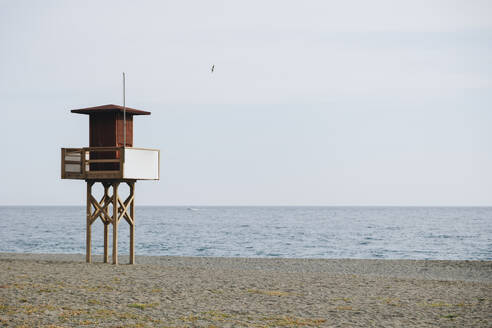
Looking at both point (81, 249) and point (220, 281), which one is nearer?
point (220, 281)

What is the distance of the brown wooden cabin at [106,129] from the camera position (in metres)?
25.5

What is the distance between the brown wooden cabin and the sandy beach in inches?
183

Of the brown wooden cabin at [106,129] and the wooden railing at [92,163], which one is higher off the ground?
the brown wooden cabin at [106,129]

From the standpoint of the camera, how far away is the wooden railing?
25234 millimetres

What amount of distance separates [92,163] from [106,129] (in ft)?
5.48

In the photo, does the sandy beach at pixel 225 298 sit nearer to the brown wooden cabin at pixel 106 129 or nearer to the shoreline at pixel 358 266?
the shoreline at pixel 358 266

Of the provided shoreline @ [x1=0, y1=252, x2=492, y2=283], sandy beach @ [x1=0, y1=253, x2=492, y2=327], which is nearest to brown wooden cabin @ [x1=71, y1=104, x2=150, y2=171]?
sandy beach @ [x1=0, y1=253, x2=492, y2=327]

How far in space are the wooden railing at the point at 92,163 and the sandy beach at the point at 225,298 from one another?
12.7 ft

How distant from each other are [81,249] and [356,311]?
36691mm

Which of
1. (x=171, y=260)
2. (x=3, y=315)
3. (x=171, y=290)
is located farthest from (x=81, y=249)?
(x=3, y=315)

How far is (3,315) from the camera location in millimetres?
13805

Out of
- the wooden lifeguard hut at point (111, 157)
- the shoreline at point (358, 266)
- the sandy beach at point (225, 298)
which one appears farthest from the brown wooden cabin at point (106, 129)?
the shoreline at point (358, 266)

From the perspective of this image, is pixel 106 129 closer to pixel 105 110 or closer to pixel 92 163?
pixel 105 110

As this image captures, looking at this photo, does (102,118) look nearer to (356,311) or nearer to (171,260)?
(171,260)
